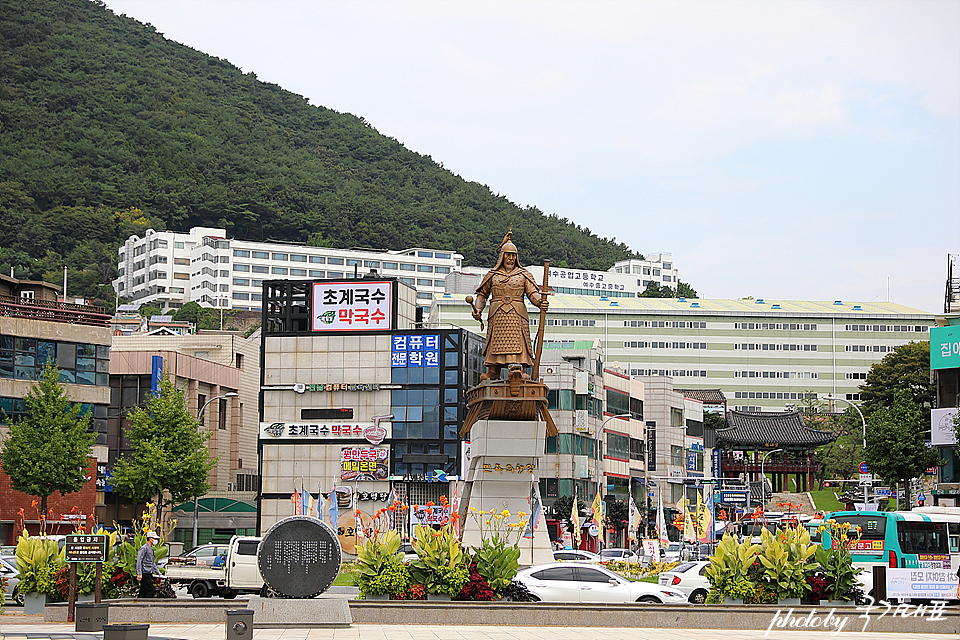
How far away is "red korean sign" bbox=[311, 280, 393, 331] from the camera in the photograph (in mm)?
81562

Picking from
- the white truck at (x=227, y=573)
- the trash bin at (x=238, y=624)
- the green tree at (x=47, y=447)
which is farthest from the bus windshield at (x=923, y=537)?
the green tree at (x=47, y=447)

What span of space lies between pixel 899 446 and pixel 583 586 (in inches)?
1911

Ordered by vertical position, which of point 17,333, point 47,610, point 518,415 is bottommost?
point 47,610

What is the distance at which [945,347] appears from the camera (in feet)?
254

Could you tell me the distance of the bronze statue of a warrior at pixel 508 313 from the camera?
36.5m

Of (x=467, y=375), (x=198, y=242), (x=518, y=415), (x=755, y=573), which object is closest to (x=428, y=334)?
(x=467, y=375)

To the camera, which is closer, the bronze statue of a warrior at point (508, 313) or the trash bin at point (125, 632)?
the trash bin at point (125, 632)

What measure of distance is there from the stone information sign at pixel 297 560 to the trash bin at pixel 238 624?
16.3ft

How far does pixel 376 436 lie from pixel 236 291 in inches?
3978

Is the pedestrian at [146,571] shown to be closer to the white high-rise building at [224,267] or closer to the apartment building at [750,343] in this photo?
the apartment building at [750,343]

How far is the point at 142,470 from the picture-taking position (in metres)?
62.3

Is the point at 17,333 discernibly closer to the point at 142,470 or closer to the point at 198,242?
the point at 142,470

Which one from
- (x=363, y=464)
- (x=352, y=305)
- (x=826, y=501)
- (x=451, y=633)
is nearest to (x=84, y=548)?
(x=451, y=633)

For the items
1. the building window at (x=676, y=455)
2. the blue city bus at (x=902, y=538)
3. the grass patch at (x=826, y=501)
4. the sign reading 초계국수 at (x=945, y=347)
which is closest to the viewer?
the blue city bus at (x=902, y=538)
